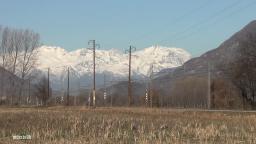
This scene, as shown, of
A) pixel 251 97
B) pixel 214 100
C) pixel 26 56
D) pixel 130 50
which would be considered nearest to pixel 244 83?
pixel 251 97

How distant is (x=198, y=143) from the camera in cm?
1722

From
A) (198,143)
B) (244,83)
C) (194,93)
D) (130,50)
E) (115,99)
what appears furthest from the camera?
(115,99)

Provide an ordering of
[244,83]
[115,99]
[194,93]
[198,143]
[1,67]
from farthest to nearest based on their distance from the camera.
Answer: [115,99]
[194,93]
[1,67]
[244,83]
[198,143]

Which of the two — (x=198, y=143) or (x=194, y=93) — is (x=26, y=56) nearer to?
(x=194, y=93)

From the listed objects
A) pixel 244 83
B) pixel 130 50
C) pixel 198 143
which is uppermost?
pixel 130 50

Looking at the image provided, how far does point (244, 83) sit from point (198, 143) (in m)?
68.3

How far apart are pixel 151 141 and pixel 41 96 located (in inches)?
4106

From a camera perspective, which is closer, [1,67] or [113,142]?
[113,142]

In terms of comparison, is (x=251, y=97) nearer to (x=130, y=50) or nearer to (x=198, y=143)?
(x=130, y=50)

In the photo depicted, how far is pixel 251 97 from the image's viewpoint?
84125mm

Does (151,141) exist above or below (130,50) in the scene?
below

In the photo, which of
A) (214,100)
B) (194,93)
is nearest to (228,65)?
(214,100)

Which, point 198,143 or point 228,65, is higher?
point 228,65

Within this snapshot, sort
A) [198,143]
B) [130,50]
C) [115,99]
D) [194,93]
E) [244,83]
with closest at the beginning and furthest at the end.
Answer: [198,143]
[244,83]
[130,50]
[194,93]
[115,99]
